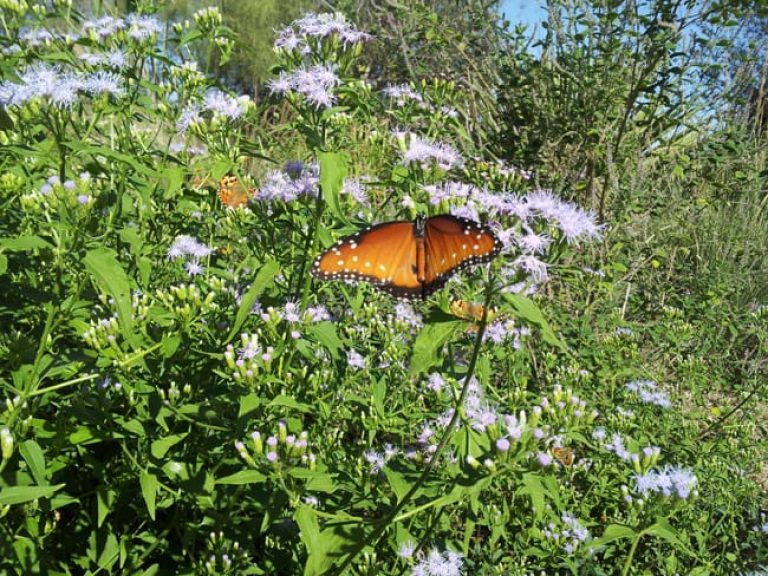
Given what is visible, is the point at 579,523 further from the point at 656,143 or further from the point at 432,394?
the point at 656,143

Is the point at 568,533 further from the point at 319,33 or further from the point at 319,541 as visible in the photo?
the point at 319,33

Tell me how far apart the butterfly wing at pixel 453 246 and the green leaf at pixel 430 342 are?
0.25m

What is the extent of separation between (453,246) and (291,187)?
2.85 ft

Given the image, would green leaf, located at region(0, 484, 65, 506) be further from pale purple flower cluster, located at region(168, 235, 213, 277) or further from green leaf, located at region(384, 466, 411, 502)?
pale purple flower cluster, located at region(168, 235, 213, 277)

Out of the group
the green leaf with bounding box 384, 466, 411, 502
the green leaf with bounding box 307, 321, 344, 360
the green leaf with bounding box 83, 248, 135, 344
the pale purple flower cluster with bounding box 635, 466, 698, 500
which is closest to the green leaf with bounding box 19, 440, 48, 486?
the green leaf with bounding box 83, 248, 135, 344

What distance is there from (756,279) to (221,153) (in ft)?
18.8

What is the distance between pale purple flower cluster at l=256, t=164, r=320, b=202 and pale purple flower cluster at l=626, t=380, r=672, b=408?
7.27 ft

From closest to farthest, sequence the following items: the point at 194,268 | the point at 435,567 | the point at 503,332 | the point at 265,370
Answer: the point at 265,370, the point at 435,567, the point at 194,268, the point at 503,332

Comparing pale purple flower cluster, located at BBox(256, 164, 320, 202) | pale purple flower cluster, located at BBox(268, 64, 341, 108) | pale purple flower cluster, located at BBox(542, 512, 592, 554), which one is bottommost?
pale purple flower cluster, located at BBox(542, 512, 592, 554)

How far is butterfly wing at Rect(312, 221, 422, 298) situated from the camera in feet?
7.00

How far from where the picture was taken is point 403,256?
2.18 m

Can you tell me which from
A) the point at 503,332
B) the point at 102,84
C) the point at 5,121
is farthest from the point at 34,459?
the point at 503,332

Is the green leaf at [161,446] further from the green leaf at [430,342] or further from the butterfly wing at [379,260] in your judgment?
the green leaf at [430,342]

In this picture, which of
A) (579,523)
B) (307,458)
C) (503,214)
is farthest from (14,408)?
(579,523)
